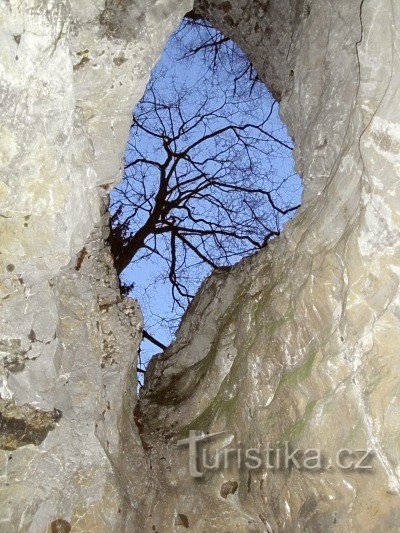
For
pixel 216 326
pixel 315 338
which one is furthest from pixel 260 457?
pixel 216 326

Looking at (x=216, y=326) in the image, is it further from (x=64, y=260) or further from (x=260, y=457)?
(x=64, y=260)

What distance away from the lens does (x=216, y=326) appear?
4.34 metres

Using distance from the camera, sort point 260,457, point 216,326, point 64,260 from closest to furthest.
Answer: point 64,260, point 260,457, point 216,326

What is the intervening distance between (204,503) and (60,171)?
2127mm

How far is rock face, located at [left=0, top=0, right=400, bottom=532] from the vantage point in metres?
2.52

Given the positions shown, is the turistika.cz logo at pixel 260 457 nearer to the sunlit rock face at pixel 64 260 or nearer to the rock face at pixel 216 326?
the rock face at pixel 216 326

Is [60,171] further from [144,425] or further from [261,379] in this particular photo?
[144,425]

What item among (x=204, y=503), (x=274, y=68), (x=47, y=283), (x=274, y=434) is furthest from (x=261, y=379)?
(x=274, y=68)

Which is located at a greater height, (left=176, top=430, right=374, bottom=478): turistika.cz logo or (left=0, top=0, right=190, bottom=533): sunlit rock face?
(left=0, top=0, right=190, bottom=533): sunlit rock face

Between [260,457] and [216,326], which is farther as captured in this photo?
[216,326]

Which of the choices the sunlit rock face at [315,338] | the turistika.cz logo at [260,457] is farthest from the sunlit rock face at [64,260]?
the sunlit rock face at [315,338]

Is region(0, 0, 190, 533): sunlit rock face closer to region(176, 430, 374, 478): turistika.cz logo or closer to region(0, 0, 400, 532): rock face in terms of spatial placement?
region(0, 0, 400, 532): rock face

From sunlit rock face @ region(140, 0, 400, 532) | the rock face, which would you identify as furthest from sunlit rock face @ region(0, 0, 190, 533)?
sunlit rock face @ region(140, 0, 400, 532)

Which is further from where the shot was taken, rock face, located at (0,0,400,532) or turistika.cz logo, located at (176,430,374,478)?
turistika.cz logo, located at (176,430,374,478)
